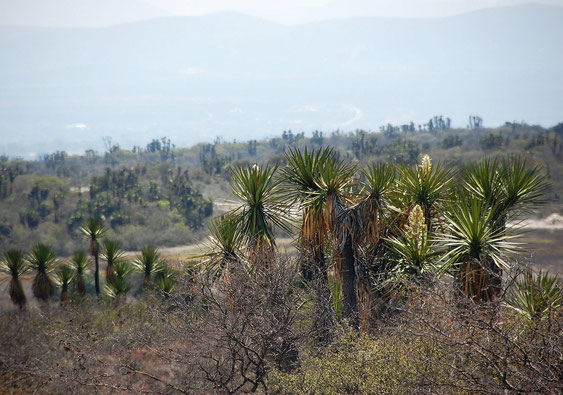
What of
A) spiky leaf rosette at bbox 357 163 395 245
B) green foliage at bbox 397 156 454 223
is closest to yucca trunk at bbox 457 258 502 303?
spiky leaf rosette at bbox 357 163 395 245

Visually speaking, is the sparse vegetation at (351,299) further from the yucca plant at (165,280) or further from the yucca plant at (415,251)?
the yucca plant at (165,280)

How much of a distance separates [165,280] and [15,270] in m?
5.83

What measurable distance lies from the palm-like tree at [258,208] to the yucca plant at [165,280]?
5.72 metres

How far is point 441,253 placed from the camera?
35.4ft

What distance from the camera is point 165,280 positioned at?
739 inches

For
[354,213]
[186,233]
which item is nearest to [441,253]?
[354,213]

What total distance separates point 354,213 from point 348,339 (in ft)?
11.2

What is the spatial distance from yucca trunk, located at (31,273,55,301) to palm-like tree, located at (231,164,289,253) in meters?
11.3

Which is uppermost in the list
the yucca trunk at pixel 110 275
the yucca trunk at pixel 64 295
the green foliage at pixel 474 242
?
the green foliage at pixel 474 242

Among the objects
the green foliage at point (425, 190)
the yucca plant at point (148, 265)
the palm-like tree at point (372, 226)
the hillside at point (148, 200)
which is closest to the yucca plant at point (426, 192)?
the green foliage at point (425, 190)

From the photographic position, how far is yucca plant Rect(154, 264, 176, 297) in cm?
1853

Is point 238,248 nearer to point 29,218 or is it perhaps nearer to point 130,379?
point 130,379

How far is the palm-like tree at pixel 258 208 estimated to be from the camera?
1229cm

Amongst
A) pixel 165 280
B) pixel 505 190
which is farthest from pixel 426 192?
pixel 165 280
